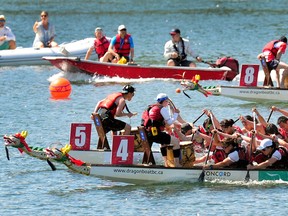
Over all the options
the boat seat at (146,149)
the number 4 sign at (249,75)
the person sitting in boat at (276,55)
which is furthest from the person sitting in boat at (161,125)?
the person sitting in boat at (276,55)

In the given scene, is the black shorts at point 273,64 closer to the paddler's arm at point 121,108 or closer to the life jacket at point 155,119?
the paddler's arm at point 121,108

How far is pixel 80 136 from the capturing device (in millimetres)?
21656

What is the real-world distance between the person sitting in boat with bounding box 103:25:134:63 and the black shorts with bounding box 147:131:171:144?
12430 millimetres

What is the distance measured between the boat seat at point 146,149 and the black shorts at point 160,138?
0.10 m

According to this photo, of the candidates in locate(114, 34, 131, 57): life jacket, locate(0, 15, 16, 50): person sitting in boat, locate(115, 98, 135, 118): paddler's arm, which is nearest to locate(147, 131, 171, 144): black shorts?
locate(115, 98, 135, 118): paddler's arm

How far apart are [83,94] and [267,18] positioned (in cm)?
2224

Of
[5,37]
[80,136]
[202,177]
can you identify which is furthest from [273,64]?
[5,37]

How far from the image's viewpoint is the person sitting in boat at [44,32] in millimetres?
36812

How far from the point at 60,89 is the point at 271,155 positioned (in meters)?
12.1

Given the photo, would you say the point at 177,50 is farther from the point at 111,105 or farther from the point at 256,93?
the point at 111,105

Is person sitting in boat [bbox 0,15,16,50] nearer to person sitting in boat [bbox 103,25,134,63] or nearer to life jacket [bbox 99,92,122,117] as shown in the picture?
person sitting in boat [bbox 103,25,134,63]

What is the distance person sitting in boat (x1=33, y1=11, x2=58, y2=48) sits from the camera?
121 ft

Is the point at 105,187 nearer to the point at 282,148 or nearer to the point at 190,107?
the point at 282,148

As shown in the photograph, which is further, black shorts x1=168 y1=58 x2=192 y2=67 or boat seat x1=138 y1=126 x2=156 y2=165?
black shorts x1=168 y1=58 x2=192 y2=67
